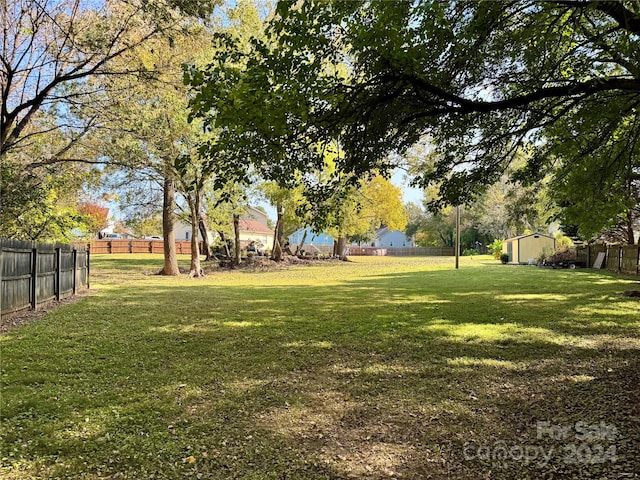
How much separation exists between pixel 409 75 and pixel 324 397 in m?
3.45

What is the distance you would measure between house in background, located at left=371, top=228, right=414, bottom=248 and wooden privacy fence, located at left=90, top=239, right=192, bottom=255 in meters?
38.1

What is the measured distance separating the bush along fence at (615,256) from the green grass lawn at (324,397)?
12.4 metres

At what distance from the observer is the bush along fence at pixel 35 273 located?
8.09 meters

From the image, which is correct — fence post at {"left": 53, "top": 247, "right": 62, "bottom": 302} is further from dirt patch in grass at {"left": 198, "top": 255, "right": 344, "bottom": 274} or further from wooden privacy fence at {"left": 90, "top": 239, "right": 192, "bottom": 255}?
wooden privacy fence at {"left": 90, "top": 239, "right": 192, "bottom": 255}

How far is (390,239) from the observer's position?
252ft

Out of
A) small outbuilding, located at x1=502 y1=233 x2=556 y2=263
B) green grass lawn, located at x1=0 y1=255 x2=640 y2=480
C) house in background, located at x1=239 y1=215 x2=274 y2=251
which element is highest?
house in background, located at x1=239 y1=215 x2=274 y2=251

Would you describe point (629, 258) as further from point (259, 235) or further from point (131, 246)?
point (259, 235)

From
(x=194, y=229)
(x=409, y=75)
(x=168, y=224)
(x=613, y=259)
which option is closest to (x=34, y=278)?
(x=409, y=75)

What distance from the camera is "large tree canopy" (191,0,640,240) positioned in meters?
4.62

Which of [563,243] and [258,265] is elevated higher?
[563,243]

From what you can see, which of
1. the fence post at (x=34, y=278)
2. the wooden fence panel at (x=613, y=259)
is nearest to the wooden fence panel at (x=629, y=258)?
the wooden fence panel at (x=613, y=259)

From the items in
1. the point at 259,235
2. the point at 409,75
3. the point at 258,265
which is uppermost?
the point at 409,75

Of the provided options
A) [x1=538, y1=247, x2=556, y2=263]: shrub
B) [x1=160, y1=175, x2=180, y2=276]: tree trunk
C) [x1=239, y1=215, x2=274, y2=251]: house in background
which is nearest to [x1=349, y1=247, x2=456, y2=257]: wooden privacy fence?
[x1=239, y1=215, x2=274, y2=251]: house in background

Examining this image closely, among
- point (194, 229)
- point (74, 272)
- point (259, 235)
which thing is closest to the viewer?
point (74, 272)
